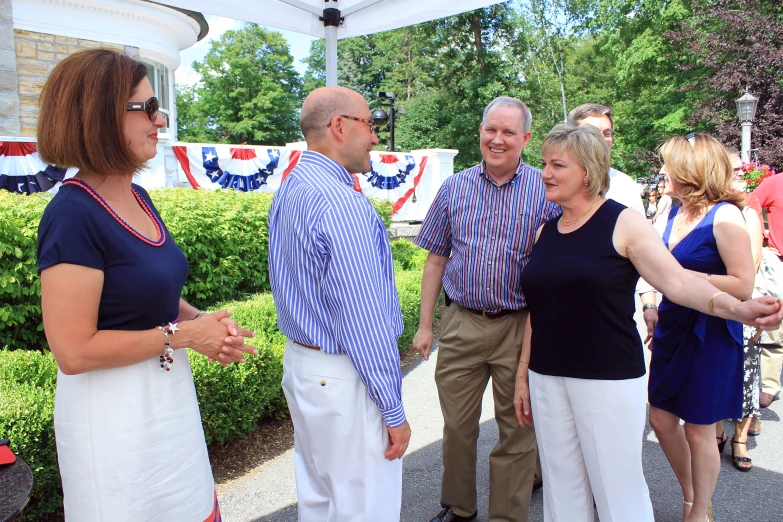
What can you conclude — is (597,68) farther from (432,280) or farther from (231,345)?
(231,345)

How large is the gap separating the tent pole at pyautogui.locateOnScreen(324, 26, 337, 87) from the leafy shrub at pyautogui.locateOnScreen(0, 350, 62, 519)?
121 inches

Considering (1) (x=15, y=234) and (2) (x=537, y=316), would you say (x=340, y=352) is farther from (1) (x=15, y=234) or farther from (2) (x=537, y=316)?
(1) (x=15, y=234)

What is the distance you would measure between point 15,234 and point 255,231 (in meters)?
2.67

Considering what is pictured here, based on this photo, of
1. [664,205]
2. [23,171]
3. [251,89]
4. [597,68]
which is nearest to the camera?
[664,205]

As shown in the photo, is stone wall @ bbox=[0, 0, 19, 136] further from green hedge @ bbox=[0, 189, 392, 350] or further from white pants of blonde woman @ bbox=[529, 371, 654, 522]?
white pants of blonde woman @ bbox=[529, 371, 654, 522]

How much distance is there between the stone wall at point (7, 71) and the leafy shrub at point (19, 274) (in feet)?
8.09

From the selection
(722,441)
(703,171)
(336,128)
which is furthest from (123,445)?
(722,441)

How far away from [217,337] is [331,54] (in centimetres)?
369

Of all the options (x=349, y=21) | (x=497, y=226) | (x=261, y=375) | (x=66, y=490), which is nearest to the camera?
(x=66, y=490)

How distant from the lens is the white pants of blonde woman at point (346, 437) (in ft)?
6.73

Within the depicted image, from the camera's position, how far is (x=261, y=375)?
159 inches

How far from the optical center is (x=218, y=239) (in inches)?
225

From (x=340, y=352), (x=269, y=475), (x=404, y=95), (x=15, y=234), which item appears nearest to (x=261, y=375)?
(x=269, y=475)

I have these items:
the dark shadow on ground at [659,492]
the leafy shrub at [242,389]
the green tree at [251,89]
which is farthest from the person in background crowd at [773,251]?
the green tree at [251,89]
